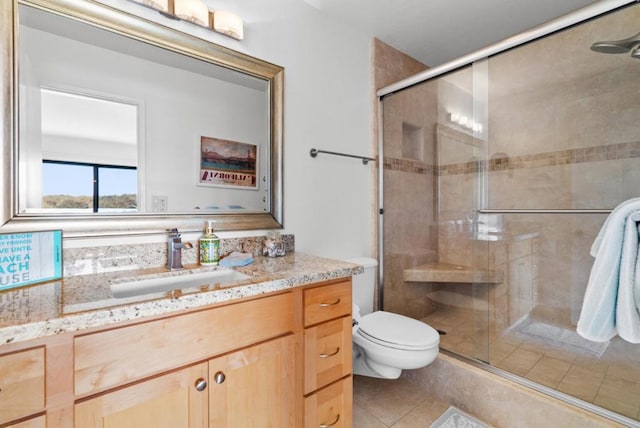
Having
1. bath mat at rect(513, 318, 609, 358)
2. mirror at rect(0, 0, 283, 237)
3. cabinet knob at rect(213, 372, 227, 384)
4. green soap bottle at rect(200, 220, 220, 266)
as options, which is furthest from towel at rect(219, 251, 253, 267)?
bath mat at rect(513, 318, 609, 358)

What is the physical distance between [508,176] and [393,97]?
96cm

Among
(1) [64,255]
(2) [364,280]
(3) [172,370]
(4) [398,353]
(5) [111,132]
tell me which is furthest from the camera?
(2) [364,280]

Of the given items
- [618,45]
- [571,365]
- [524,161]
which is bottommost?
[571,365]

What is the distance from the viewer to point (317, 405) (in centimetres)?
110

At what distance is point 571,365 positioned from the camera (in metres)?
1.68

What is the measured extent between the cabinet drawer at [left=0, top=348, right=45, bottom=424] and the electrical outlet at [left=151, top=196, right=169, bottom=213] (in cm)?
69

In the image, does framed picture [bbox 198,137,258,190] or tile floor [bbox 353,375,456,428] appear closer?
framed picture [bbox 198,137,258,190]

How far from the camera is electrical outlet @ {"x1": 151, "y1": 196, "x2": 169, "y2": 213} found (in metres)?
1.24

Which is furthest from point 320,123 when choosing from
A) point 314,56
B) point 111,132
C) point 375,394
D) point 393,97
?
point 375,394

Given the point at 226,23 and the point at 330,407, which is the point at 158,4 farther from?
the point at 330,407

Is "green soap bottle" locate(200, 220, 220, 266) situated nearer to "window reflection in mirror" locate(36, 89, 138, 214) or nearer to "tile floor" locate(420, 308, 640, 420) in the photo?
"window reflection in mirror" locate(36, 89, 138, 214)

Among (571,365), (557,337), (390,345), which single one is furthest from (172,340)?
(557,337)

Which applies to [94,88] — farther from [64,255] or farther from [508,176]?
[508,176]

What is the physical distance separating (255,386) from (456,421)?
1232 mm
